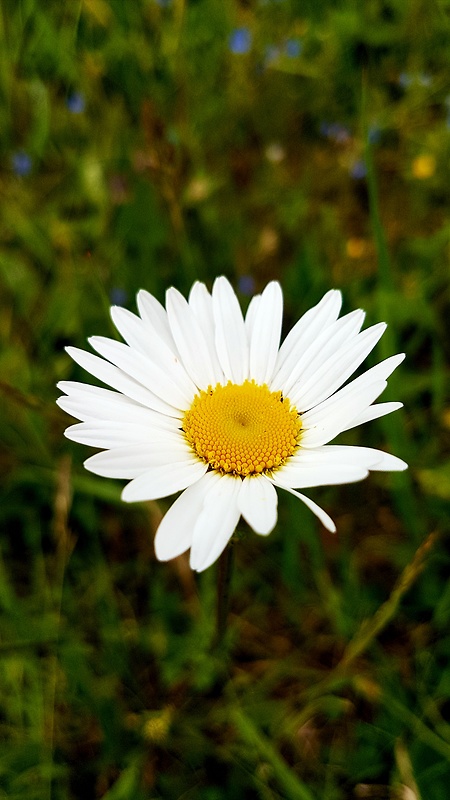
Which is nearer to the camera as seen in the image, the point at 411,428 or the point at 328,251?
the point at 411,428

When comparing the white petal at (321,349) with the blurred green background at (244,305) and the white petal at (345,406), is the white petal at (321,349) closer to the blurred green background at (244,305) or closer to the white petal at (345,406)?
the white petal at (345,406)

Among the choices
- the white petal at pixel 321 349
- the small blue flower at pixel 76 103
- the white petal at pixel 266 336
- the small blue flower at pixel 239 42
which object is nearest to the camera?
the white petal at pixel 321 349

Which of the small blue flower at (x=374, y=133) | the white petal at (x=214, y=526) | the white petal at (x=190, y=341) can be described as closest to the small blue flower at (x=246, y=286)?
the small blue flower at (x=374, y=133)

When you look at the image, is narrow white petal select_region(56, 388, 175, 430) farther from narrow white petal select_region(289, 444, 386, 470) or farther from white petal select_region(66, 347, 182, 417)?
narrow white petal select_region(289, 444, 386, 470)

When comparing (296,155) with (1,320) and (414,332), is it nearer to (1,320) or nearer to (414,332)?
(414,332)

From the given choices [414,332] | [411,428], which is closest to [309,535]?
[411,428]

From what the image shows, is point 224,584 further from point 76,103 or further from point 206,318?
point 76,103
